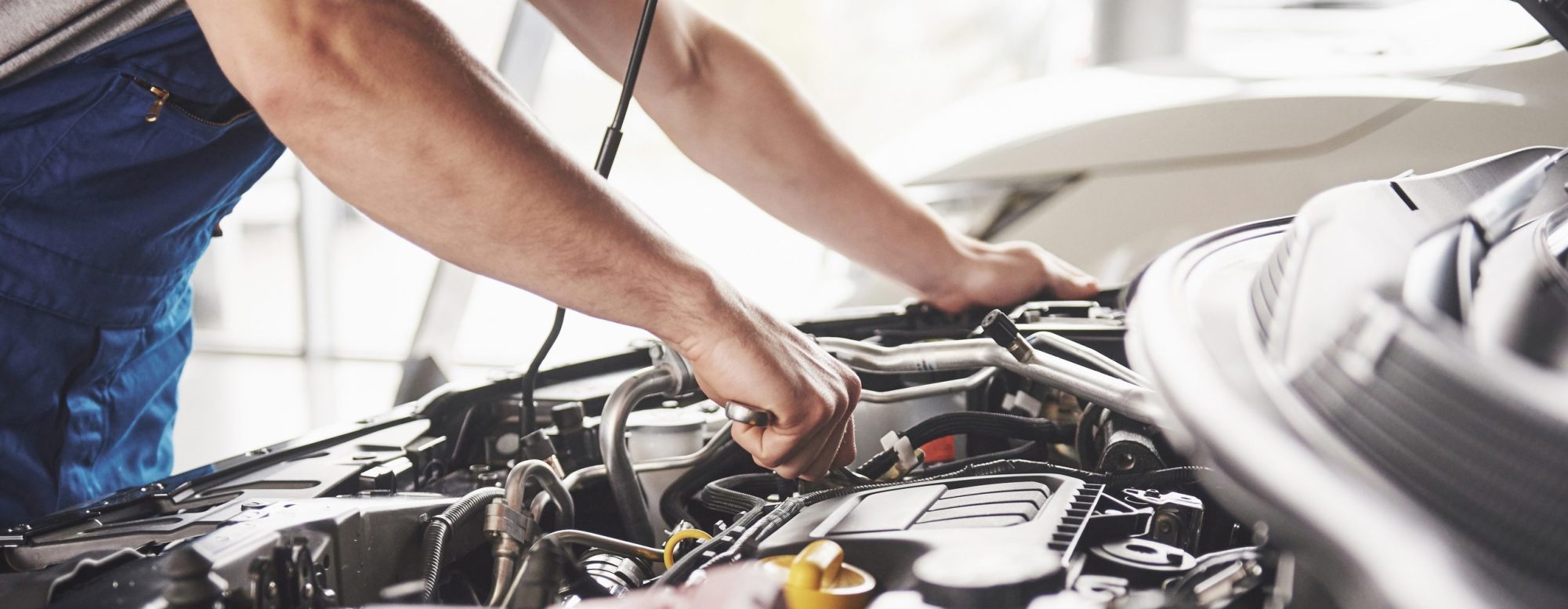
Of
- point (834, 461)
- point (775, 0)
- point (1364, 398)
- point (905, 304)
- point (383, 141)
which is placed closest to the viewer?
point (1364, 398)

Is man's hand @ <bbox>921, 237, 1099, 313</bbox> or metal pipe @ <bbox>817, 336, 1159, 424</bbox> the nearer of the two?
metal pipe @ <bbox>817, 336, 1159, 424</bbox>

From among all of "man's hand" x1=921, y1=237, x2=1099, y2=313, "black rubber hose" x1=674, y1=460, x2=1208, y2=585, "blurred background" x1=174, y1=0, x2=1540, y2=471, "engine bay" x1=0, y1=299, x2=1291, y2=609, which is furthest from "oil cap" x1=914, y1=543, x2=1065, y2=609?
"man's hand" x1=921, y1=237, x2=1099, y2=313

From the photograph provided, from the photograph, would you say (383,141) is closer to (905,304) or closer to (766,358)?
(766,358)

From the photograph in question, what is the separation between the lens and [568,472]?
A: 1122mm

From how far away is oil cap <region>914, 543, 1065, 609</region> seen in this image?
23.2 inches

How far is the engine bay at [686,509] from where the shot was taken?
0.63 meters

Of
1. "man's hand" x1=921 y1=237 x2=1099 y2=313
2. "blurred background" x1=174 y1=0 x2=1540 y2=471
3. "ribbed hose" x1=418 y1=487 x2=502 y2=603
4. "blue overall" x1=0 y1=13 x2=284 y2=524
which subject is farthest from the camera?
"blurred background" x1=174 y1=0 x2=1540 y2=471

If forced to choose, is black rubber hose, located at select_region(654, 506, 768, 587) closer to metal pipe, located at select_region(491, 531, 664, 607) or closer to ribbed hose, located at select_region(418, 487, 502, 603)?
metal pipe, located at select_region(491, 531, 664, 607)

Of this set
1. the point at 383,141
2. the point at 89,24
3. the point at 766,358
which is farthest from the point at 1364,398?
the point at 89,24

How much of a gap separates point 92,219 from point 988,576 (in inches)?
39.7

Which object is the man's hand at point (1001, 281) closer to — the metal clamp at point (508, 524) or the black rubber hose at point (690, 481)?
the black rubber hose at point (690, 481)

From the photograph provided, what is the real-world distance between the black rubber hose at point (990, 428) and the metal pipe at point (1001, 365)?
0.05m

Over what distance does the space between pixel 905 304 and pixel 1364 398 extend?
1.04 metres

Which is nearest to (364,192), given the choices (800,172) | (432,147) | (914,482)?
(432,147)
